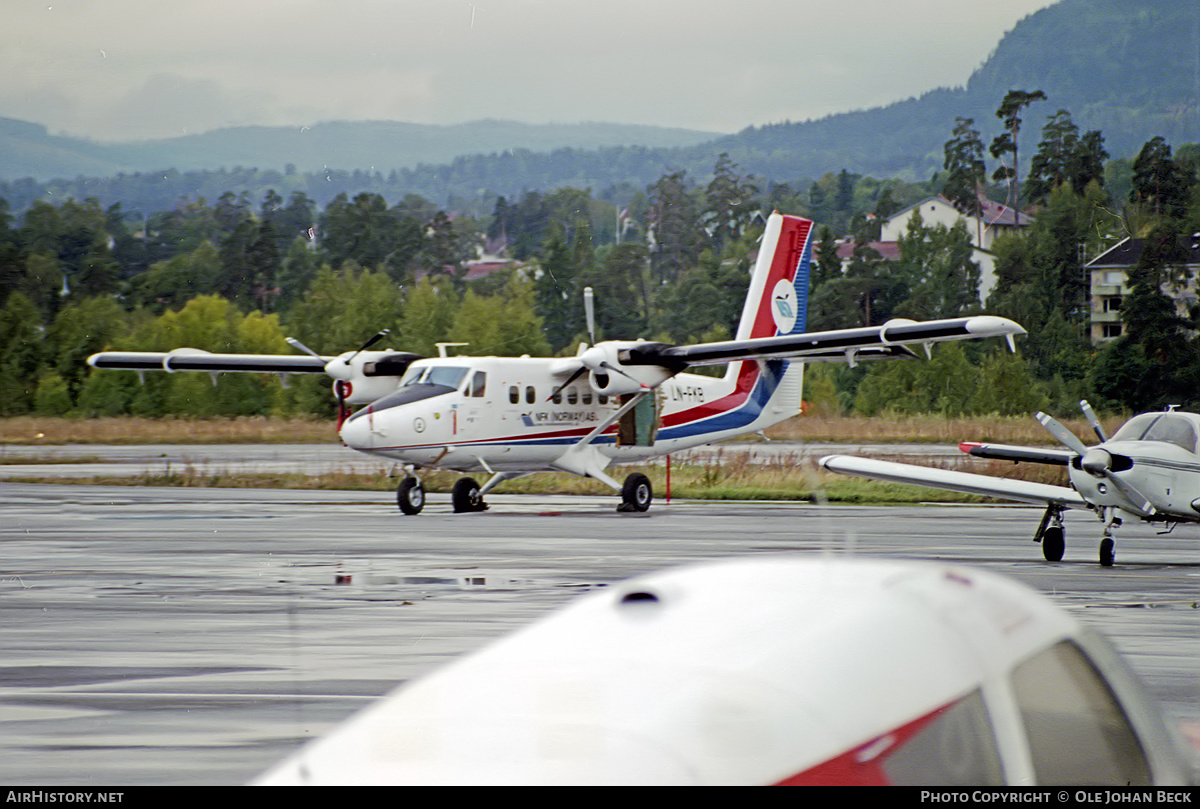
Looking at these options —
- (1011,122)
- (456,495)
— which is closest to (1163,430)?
(456,495)

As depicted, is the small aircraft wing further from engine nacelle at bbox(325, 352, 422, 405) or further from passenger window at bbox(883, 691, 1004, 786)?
passenger window at bbox(883, 691, 1004, 786)

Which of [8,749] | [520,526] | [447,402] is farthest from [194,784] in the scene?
[447,402]

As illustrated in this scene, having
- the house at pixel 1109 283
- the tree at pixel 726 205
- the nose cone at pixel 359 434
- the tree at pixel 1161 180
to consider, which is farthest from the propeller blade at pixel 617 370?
the tree at pixel 726 205

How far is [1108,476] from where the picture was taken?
15758mm

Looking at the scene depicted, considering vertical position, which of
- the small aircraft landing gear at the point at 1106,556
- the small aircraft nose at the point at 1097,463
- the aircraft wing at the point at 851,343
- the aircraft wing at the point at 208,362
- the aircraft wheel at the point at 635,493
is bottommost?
the aircraft wheel at the point at 635,493

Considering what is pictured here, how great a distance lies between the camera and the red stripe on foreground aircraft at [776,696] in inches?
92.7

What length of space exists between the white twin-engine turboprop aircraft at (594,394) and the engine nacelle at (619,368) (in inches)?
0.9

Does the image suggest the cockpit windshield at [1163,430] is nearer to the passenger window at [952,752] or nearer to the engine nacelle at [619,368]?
the engine nacelle at [619,368]

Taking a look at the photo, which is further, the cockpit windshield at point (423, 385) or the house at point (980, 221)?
the house at point (980, 221)

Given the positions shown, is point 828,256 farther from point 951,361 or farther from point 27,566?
point 27,566

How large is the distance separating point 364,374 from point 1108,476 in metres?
14.7

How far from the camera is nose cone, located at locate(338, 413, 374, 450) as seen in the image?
74.4ft

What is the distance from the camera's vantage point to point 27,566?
15.1 m

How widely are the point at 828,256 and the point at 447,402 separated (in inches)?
2718
